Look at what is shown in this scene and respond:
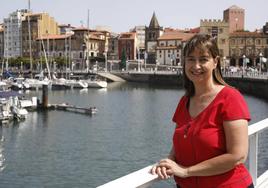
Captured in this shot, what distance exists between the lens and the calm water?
1652 centimetres

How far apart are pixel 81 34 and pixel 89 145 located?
109 meters

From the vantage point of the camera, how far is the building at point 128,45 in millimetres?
133000

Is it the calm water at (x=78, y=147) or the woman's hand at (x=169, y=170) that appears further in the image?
the calm water at (x=78, y=147)

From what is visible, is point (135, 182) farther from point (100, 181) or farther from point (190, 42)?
point (100, 181)

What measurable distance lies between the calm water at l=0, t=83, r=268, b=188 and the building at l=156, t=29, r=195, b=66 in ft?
290

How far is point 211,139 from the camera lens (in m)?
2.44

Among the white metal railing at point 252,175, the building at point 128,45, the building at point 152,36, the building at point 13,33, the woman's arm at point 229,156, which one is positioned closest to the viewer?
the white metal railing at point 252,175

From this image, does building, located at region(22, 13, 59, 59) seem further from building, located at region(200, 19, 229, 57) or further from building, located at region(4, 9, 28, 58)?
building, located at region(200, 19, 229, 57)

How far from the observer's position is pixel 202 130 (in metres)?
2.46

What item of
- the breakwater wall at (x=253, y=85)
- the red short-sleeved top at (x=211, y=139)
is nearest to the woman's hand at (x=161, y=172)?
the red short-sleeved top at (x=211, y=139)

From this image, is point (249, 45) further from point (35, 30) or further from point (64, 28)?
point (64, 28)

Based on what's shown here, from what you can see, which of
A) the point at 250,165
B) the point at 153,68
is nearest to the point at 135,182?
the point at 250,165

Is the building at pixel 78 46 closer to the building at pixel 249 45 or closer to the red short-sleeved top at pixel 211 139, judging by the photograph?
the building at pixel 249 45

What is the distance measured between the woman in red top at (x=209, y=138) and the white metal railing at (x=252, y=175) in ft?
0.21
